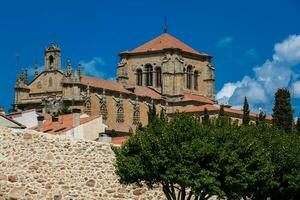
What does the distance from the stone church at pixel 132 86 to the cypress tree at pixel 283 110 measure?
150 ft

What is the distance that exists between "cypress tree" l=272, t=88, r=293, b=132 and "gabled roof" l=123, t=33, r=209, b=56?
74.0m

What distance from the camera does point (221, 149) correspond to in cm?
2623

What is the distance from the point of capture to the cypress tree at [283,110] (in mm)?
61787

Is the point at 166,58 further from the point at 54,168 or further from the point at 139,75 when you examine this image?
the point at 54,168

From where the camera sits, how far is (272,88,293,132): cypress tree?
61787 millimetres

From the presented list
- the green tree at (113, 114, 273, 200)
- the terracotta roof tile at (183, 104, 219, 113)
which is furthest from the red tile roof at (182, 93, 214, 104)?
the green tree at (113, 114, 273, 200)

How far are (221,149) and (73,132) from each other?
21.5 meters

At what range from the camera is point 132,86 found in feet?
436

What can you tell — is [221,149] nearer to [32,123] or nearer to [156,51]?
[32,123]

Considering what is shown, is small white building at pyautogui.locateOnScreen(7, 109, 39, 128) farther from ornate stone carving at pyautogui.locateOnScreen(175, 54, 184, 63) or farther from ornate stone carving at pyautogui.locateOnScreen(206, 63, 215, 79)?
ornate stone carving at pyautogui.locateOnScreen(206, 63, 215, 79)

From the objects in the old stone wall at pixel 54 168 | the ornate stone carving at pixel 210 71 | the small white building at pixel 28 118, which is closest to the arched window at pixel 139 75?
the ornate stone carving at pixel 210 71

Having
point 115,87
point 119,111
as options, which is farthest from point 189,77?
point 119,111

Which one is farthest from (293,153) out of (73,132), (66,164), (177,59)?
(177,59)

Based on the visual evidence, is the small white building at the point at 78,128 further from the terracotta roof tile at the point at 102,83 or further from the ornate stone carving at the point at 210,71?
the ornate stone carving at the point at 210,71
